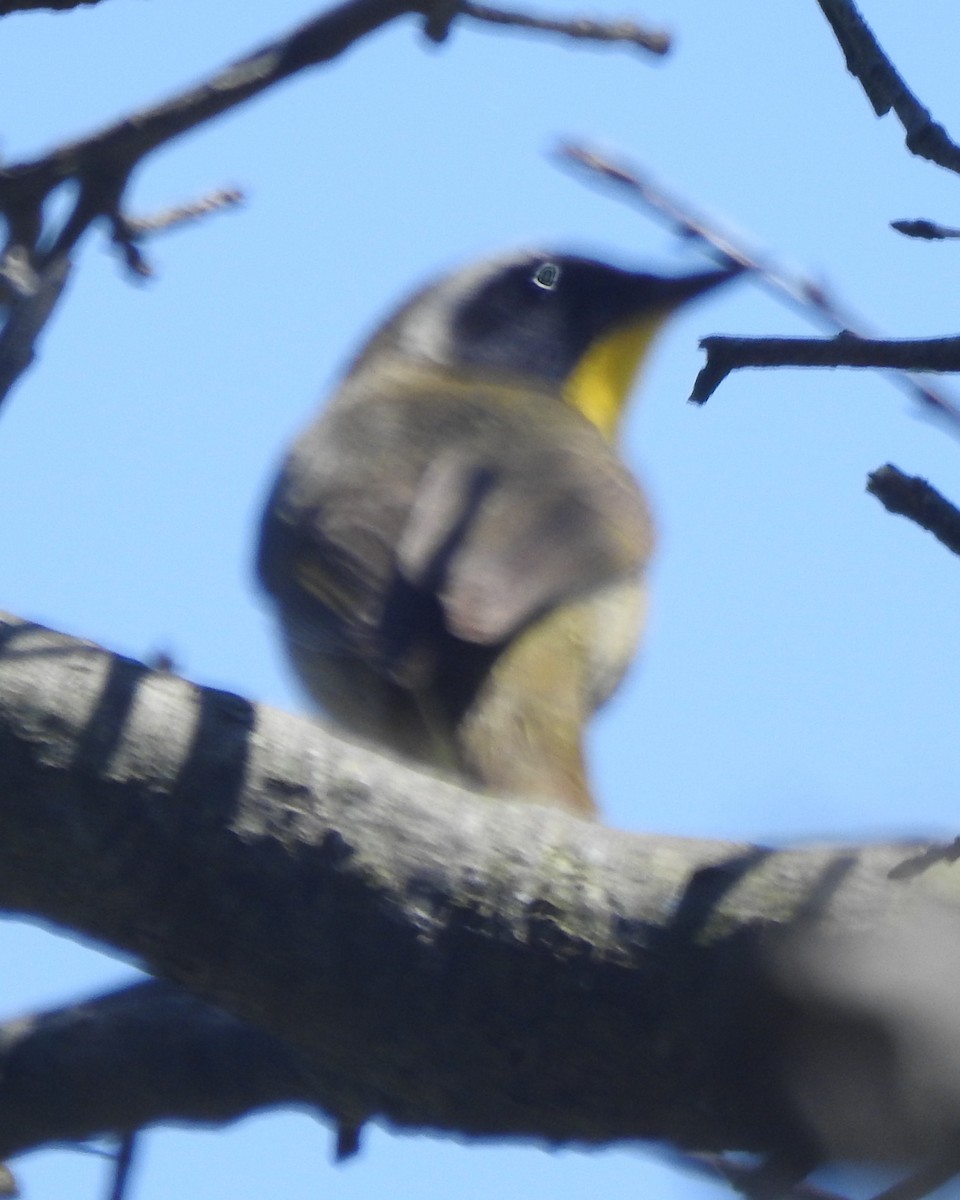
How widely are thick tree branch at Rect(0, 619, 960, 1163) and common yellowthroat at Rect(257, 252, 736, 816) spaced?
1.56 meters

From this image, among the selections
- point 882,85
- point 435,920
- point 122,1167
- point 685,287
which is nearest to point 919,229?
point 882,85

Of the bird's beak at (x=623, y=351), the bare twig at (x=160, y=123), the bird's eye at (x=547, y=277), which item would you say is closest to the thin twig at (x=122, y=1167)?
the bare twig at (x=160, y=123)

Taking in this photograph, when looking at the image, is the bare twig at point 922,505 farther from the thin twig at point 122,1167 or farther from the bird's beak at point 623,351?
the bird's beak at point 623,351

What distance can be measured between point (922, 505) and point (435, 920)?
0.93 m

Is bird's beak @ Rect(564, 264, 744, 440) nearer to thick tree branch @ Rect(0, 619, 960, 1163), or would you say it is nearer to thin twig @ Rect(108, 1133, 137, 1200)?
thin twig @ Rect(108, 1133, 137, 1200)

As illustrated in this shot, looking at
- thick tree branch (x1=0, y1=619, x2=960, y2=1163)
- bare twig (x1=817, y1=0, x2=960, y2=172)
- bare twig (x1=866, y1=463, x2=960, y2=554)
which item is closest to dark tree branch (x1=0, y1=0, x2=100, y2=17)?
thick tree branch (x1=0, y1=619, x2=960, y2=1163)

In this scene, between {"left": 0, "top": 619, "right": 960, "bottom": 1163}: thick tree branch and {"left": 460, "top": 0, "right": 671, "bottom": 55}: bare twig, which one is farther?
{"left": 460, "top": 0, "right": 671, "bottom": 55}: bare twig

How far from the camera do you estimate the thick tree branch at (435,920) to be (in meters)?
2.23

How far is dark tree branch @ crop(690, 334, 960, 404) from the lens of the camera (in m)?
1.68

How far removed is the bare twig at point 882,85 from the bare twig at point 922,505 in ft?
1.22

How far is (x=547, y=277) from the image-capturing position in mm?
6141

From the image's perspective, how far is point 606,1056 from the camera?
229 centimetres

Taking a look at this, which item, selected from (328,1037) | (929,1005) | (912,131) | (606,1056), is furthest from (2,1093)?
(912,131)

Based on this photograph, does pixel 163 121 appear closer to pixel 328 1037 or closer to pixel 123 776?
pixel 123 776
